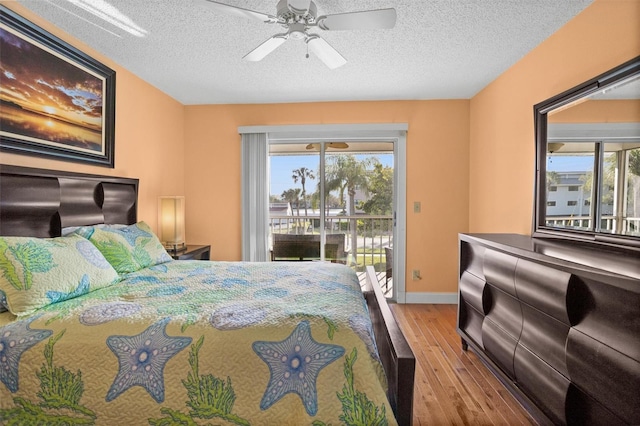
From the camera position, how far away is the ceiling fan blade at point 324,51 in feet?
7.18

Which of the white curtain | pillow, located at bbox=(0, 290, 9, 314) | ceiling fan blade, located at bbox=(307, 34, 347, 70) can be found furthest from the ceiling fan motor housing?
the white curtain

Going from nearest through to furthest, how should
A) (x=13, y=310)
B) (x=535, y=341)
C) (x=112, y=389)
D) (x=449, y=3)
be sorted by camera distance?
(x=112, y=389) < (x=13, y=310) < (x=535, y=341) < (x=449, y=3)

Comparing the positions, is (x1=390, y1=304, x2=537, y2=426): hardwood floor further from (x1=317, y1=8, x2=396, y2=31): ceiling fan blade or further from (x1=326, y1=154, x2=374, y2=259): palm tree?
(x1=317, y1=8, x2=396, y2=31): ceiling fan blade

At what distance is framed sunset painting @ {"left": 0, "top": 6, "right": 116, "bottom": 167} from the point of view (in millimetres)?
2053

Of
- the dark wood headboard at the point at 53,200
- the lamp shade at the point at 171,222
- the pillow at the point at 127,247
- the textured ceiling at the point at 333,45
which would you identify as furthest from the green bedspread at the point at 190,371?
the lamp shade at the point at 171,222

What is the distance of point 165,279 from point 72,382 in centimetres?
86

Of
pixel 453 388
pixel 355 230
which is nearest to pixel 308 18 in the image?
pixel 453 388

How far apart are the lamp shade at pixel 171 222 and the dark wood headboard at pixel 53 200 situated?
0.51 metres

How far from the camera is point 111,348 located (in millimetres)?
1343

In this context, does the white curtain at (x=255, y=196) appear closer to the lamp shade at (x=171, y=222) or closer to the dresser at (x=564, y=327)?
the lamp shade at (x=171, y=222)

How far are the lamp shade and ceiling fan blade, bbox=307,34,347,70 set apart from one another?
2.17 m

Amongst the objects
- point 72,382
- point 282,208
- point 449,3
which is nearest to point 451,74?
point 449,3

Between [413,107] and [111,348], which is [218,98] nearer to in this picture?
[413,107]

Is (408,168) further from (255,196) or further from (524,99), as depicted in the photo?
(255,196)
